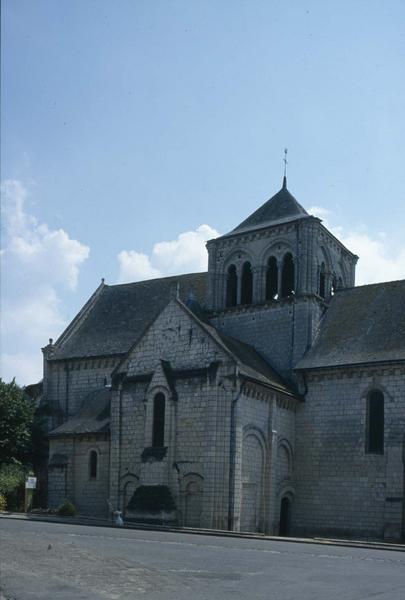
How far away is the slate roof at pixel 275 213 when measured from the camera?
145ft

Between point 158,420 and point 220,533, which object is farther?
point 158,420

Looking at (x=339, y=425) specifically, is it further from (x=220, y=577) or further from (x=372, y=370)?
(x=220, y=577)

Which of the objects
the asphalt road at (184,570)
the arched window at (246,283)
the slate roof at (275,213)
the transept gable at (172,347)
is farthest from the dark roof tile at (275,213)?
the asphalt road at (184,570)

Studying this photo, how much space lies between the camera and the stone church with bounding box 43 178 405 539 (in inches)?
1401

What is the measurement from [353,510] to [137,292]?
67.2 feet

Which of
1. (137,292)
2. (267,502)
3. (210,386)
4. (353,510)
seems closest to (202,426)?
(210,386)

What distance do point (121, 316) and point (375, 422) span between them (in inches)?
720

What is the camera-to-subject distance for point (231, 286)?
1768 inches

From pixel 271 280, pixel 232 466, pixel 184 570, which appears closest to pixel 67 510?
pixel 232 466

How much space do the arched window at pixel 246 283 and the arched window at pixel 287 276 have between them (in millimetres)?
2037

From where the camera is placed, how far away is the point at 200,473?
35.6 metres

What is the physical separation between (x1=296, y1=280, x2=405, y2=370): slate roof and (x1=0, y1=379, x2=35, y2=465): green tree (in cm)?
1537

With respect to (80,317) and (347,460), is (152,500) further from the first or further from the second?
(80,317)

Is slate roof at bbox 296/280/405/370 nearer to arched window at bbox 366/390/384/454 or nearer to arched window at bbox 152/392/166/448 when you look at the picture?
arched window at bbox 366/390/384/454
